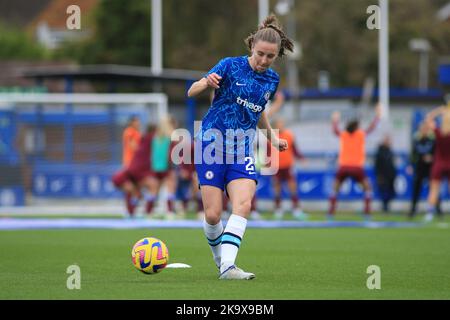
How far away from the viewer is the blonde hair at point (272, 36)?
10.3 meters

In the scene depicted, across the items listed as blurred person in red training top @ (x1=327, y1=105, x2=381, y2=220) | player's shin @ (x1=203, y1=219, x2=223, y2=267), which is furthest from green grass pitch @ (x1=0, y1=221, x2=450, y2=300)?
blurred person in red training top @ (x1=327, y1=105, x2=381, y2=220)

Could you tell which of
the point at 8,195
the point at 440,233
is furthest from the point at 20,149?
the point at 440,233

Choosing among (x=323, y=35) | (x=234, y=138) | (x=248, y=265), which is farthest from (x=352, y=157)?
(x=323, y=35)

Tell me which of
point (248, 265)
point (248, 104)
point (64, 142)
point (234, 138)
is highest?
point (248, 104)

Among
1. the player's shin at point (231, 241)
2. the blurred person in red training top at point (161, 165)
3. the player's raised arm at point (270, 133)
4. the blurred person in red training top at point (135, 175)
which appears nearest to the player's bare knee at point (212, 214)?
the player's shin at point (231, 241)

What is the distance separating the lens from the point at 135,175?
24.2 meters

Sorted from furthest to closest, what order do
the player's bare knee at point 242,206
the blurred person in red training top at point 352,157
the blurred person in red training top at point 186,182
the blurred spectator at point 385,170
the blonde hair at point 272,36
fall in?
1. the blurred spectator at point 385,170
2. the blurred person in red training top at point 186,182
3. the blurred person in red training top at point 352,157
4. the player's bare knee at point 242,206
5. the blonde hair at point 272,36

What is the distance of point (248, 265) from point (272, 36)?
3273mm

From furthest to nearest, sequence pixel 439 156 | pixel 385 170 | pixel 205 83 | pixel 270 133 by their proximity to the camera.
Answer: pixel 385 170
pixel 439 156
pixel 270 133
pixel 205 83

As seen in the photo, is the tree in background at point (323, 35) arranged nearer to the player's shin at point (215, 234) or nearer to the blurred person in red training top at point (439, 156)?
the blurred person in red training top at point (439, 156)

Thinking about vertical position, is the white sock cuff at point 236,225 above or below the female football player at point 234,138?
below

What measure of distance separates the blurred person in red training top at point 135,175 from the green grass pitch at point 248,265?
13.1 feet

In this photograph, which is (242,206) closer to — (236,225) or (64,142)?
(236,225)
